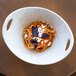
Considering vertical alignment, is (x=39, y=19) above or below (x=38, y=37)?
above

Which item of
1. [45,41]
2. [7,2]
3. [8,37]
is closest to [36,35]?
[45,41]

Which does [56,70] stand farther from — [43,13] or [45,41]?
[43,13]

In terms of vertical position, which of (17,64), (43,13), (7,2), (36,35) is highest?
(7,2)
